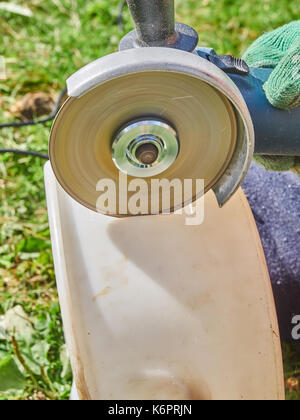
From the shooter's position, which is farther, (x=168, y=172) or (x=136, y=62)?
(x=168, y=172)

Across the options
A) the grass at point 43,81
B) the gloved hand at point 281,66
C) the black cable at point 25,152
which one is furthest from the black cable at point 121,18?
the gloved hand at point 281,66

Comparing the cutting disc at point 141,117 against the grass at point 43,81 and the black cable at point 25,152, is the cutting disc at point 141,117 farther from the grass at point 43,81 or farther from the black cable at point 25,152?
the black cable at point 25,152

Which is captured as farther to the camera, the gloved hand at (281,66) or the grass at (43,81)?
the grass at (43,81)

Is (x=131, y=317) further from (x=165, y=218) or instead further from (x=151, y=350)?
(x=165, y=218)

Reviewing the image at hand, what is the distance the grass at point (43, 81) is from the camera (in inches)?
47.9

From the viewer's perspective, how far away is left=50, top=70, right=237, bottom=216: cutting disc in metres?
0.70

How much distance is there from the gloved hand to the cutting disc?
0.25ft

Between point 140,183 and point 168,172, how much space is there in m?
0.04

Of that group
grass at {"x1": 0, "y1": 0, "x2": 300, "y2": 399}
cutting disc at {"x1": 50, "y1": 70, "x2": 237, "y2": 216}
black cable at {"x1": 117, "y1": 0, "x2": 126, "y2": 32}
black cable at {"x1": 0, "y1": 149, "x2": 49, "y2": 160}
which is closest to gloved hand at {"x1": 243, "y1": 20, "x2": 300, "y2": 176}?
cutting disc at {"x1": 50, "y1": 70, "x2": 237, "y2": 216}

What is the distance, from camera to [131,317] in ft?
2.65

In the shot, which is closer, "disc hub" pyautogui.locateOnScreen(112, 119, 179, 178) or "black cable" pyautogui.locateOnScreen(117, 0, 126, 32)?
"disc hub" pyautogui.locateOnScreen(112, 119, 179, 178)

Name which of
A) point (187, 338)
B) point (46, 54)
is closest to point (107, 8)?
point (46, 54)

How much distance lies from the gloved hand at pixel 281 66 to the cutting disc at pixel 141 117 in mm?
76

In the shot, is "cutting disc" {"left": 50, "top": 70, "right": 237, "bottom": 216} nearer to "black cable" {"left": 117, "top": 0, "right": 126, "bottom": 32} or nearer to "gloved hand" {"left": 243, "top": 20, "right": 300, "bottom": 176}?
"gloved hand" {"left": 243, "top": 20, "right": 300, "bottom": 176}
